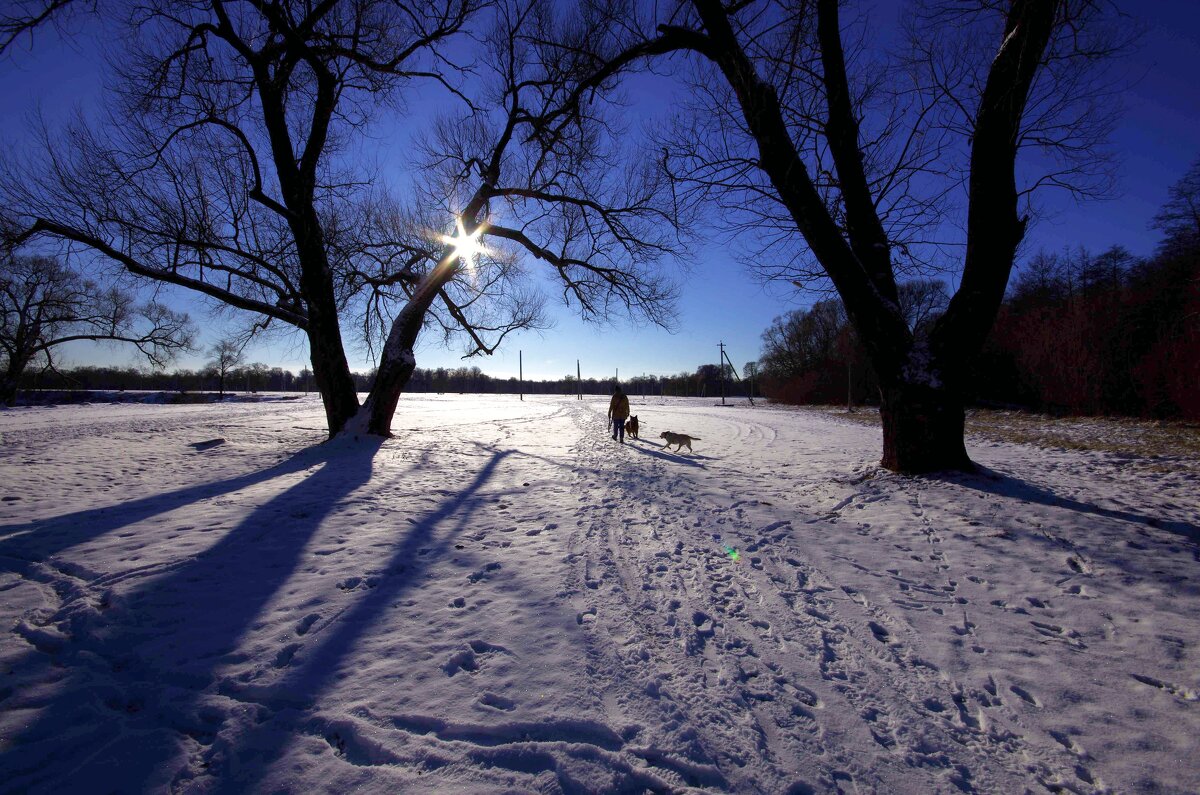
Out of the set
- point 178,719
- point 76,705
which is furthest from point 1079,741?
point 76,705

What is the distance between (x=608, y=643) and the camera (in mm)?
2686

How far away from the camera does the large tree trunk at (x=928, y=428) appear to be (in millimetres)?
5621

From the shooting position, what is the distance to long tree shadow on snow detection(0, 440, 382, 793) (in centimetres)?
172

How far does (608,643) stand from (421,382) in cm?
9965

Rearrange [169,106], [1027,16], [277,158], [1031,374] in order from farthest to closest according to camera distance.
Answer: [1031,374]
[277,158]
[169,106]
[1027,16]

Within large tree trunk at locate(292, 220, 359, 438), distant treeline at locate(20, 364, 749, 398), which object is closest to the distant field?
large tree trunk at locate(292, 220, 359, 438)

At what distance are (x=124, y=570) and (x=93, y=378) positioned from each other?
94290mm

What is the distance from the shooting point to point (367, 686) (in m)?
2.25

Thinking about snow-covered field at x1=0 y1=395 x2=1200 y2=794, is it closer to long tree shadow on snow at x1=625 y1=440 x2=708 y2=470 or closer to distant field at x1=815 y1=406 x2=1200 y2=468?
long tree shadow on snow at x1=625 y1=440 x2=708 y2=470

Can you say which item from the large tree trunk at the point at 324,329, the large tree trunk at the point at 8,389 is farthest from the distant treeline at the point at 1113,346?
the large tree trunk at the point at 8,389

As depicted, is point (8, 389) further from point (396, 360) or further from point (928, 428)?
point (928, 428)

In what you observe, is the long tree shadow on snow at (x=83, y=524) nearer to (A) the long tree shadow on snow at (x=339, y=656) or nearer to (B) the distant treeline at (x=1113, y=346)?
(A) the long tree shadow on snow at (x=339, y=656)

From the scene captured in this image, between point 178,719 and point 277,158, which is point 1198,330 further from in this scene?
point 277,158

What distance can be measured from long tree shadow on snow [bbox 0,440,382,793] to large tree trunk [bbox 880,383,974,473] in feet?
23.0
